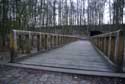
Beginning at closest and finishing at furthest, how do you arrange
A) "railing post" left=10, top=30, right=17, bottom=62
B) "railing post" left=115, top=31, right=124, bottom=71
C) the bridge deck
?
1. "railing post" left=115, top=31, right=124, bottom=71
2. the bridge deck
3. "railing post" left=10, top=30, right=17, bottom=62

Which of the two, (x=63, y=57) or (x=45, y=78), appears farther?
(x=63, y=57)

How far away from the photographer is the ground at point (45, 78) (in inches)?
110

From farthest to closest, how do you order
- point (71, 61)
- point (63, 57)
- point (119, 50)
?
1. point (63, 57)
2. point (71, 61)
3. point (119, 50)

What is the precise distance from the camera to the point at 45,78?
9.66 ft

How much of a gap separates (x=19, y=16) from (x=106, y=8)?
2377 cm

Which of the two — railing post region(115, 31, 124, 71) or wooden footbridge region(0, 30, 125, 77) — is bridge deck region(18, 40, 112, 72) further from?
railing post region(115, 31, 124, 71)

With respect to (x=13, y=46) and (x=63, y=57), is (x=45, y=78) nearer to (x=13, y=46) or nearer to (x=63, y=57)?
(x=13, y=46)

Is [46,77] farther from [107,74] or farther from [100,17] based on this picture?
[100,17]

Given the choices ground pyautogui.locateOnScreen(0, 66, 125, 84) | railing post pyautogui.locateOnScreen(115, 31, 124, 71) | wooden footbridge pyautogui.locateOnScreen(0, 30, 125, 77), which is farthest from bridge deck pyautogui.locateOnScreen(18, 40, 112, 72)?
ground pyautogui.locateOnScreen(0, 66, 125, 84)

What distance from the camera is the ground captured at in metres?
2.79

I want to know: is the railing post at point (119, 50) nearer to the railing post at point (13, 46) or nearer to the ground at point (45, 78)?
the ground at point (45, 78)

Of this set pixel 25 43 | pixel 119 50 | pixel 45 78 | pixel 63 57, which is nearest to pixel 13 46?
pixel 25 43

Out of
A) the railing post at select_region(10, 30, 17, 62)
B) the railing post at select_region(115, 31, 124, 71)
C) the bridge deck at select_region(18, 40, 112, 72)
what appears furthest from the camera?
the railing post at select_region(10, 30, 17, 62)

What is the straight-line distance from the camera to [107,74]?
314 cm
